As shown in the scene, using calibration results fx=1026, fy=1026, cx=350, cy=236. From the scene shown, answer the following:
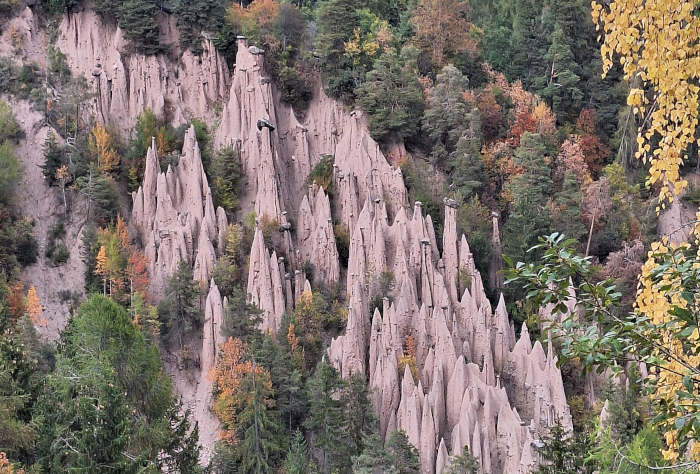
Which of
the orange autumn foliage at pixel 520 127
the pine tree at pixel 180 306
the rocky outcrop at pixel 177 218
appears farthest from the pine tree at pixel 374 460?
the orange autumn foliage at pixel 520 127

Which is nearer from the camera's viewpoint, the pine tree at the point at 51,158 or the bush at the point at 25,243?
the bush at the point at 25,243

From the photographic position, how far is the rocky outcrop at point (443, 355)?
31297 millimetres

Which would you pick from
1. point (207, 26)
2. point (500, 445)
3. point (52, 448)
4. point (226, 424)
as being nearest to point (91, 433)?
point (52, 448)

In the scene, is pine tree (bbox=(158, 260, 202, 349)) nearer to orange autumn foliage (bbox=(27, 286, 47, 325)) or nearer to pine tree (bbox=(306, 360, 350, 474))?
orange autumn foliage (bbox=(27, 286, 47, 325))

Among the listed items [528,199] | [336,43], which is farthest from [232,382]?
[336,43]

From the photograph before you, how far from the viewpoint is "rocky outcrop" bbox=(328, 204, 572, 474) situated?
3130 centimetres

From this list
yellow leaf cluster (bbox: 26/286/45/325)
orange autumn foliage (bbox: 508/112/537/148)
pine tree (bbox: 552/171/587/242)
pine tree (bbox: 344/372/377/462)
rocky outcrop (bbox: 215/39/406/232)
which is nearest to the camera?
pine tree (bbox: 344/372/377/462)

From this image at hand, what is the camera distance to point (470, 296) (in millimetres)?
35719

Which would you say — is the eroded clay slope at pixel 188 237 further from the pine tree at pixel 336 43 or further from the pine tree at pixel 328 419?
Result: the pine tree at pixel 336 43

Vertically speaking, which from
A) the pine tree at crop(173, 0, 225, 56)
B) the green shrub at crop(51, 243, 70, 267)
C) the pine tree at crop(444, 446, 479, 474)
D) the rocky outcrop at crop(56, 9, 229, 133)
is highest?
the pine tree at crop(173, 0, 225, 56)

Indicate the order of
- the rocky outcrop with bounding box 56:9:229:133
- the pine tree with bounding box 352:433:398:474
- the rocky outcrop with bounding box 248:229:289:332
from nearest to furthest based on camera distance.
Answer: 1. the pine tree with bounding box 352:433:398:474
2. the rocky outcrop with bounding box 248:229:289:332
3. the rocky outcrop with bounding box 56:9:229:133

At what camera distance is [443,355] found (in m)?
33.6

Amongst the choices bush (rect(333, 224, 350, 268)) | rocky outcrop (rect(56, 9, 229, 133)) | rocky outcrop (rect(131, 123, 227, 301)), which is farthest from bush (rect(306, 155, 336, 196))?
rocky outcrop (rect(56, 9, 229, 133))

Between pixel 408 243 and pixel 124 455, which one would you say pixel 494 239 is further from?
pixel 124 455
